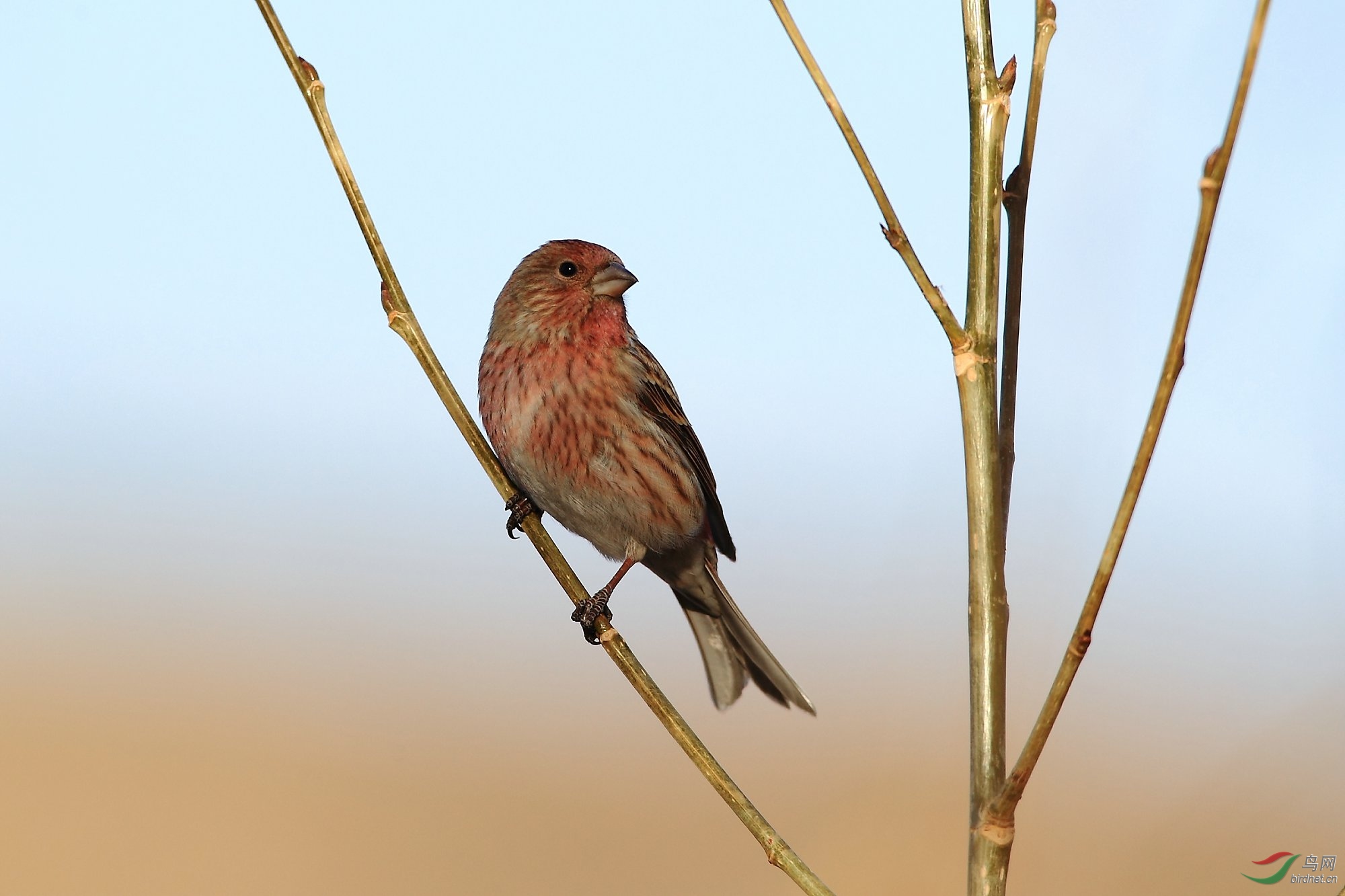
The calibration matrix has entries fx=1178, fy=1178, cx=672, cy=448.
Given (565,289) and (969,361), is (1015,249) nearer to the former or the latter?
(969,361)

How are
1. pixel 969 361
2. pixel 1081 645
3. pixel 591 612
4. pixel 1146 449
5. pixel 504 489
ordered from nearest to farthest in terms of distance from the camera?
1. pixel 1146 449
2. pixel 1081 645
3. pixel 969 361
4. pixel 504 489
5. pixel 591 612

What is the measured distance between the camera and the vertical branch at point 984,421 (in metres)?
1.93

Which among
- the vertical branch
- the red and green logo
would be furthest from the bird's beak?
the vertical branch

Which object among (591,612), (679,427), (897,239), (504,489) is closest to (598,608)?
(591,612)

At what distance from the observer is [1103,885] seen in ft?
20.1

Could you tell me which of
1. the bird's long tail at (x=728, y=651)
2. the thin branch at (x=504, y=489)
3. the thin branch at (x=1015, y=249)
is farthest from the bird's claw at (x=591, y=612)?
the thin branch at (x=1015, y=249)

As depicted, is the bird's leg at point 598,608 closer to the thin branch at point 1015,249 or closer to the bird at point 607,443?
the bird at point 607,443

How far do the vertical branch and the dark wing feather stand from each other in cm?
379

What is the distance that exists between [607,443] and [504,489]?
6.82 ft

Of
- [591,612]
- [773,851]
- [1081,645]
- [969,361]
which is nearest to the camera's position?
[1081,645]

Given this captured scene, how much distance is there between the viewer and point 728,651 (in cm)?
608

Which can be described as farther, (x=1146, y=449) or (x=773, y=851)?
(x=773, y=851)

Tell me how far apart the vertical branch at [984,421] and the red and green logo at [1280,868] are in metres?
1.95

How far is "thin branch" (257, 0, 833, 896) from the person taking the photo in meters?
2.27
